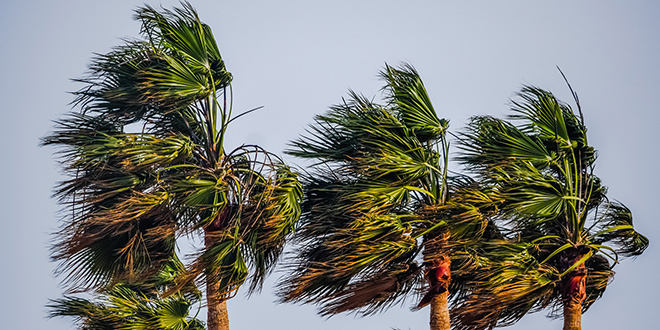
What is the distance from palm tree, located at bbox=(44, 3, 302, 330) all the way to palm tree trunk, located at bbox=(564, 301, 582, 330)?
3.41 meters

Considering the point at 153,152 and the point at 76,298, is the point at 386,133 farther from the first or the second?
the point at 76,298

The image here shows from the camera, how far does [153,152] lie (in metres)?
11.0

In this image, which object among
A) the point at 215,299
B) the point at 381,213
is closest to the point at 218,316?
the point at 215,299

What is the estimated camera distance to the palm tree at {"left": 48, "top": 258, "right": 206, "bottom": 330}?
471 inches

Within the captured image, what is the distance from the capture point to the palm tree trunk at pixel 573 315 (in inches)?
450

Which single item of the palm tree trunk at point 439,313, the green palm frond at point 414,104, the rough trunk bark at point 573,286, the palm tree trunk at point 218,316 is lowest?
the palm tree trunk at point 218,316

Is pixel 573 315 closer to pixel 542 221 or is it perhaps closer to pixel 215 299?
pixel 542 221

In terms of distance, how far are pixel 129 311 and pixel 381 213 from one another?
3.52 metres

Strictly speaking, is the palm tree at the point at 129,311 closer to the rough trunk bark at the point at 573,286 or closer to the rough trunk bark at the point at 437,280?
the rough trunk bark at the point at 437,280

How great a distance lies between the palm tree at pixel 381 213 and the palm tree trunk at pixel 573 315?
131cm

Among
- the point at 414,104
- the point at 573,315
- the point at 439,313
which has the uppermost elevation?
the point at 414,104

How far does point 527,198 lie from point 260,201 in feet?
10.0

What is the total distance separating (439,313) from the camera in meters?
11.4

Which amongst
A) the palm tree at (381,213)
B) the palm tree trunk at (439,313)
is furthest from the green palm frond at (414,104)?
the palm tree trunk at (439,313)
